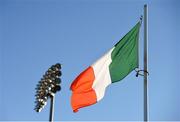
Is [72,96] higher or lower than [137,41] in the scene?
lower

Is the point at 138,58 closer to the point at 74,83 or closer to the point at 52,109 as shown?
the point at 74,83

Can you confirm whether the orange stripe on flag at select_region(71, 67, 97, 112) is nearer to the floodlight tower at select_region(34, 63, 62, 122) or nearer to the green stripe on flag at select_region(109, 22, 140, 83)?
the green stripe on flag at select_region(109, 22, 140, 83)

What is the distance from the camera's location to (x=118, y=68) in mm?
12461

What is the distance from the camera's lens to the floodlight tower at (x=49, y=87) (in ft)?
35.8

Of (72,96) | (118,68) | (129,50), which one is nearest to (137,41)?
(129,50)

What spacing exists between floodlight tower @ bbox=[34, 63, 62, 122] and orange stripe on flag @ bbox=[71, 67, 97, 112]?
1155 millimetres

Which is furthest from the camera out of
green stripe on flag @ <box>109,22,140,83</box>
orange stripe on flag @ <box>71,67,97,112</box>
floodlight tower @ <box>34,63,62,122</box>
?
green stripe on flag @ <box>109,22,140,83</box>

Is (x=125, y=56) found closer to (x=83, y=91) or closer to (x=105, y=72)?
(x=105, y=72)

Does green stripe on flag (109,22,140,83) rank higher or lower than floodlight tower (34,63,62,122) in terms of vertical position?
higher

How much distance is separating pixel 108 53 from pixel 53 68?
8.14ft

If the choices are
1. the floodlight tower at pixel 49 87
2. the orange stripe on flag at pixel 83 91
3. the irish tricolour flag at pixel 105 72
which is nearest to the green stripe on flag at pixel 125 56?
the irish tricolour flag at pixel 105 72

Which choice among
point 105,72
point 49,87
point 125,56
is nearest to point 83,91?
point 105,72

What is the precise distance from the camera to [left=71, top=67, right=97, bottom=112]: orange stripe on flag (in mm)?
12047

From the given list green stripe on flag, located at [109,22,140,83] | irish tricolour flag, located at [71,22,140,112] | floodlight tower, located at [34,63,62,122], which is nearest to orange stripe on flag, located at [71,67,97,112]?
irish tricolour flag, located at [71,22,140,112]
